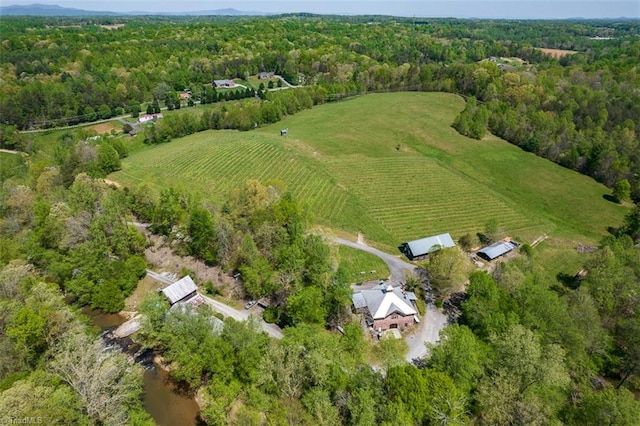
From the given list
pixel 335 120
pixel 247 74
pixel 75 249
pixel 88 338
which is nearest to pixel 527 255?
pixel 88 338

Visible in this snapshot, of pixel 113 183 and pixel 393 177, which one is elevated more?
pixel 113 183

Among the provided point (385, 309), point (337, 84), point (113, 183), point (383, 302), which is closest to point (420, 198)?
point (383, 302)

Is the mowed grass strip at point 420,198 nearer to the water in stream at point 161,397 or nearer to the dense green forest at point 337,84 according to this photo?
the dense green forest at point 337,84

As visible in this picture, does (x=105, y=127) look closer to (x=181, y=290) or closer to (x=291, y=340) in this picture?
(x=181, y=290)

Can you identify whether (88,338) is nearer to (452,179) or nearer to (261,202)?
(261,202)

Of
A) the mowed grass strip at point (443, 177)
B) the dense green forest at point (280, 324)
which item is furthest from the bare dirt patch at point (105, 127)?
the mowed grass strip at point (443, 177)

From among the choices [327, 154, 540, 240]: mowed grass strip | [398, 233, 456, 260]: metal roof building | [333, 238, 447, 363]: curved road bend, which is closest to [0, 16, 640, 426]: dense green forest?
[333, 238, 447, 363]: curved road bend
